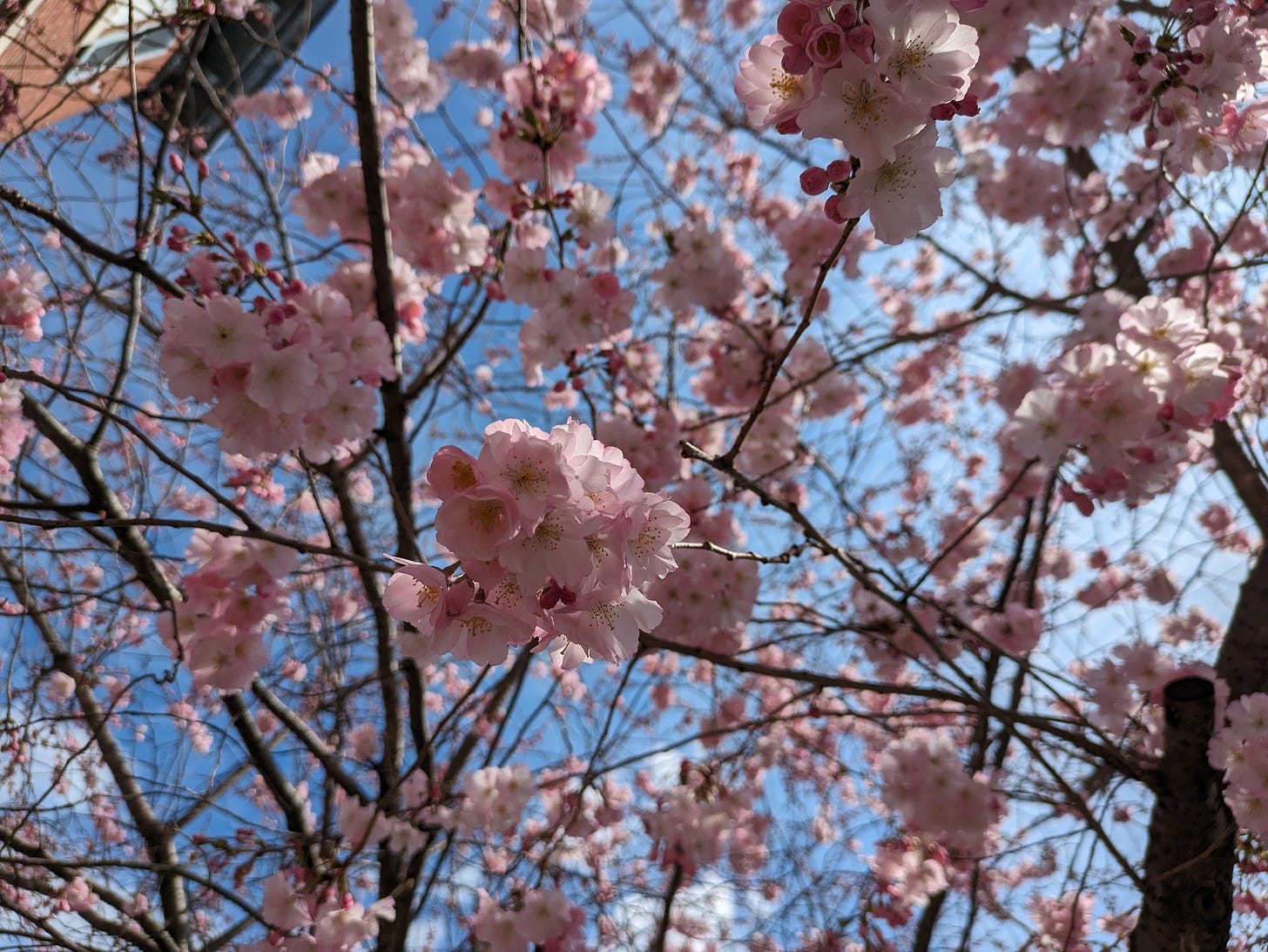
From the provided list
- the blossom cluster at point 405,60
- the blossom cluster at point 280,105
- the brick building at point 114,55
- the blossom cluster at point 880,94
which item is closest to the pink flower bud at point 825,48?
the blossom cluster at point 880,94

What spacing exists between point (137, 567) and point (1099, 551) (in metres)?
4.93

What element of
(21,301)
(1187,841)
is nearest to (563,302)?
(21,301)

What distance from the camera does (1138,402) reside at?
2.00 metres

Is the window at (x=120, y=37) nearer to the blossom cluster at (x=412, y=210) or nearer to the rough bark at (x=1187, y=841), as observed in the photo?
the blossom cluster at (x=412, y=210)

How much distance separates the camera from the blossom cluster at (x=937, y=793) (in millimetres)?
2709

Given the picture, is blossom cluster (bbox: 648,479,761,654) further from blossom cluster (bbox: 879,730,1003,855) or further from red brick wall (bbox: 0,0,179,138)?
red brick wall (bbox: 0,0,179,138)

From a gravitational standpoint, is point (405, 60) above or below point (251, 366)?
above

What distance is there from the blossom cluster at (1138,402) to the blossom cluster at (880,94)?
1.40m

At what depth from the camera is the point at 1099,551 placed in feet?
15.2

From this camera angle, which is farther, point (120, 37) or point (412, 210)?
point (120, 37)

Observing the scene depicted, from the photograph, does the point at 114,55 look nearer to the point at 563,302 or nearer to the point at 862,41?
the point at 563,302

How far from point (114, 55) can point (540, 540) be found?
110 inches

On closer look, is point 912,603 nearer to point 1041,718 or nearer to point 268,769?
point 1041,718

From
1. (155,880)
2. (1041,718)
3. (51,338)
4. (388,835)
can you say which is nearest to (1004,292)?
(1041,718)
